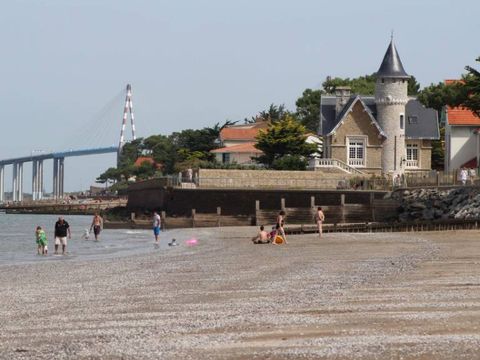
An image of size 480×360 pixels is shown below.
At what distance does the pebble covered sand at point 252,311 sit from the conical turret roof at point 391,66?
60.3 metres

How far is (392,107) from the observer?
86.6 m

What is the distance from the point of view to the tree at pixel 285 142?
91188 millimetres

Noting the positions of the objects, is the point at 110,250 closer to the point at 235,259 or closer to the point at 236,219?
the point at 235,259

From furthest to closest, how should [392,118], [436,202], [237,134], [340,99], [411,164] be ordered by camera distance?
1. [237,134]
2. [340,99]
3. [411,164]
4. [392,118]
5. [436,202]

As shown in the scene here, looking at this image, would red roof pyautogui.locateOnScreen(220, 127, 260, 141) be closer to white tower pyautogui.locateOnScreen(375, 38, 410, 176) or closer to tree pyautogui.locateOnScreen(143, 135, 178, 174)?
tree pyautogui.locateOnScreen(143, 135, 178, 174)

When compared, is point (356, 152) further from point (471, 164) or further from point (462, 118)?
point (471, 164)

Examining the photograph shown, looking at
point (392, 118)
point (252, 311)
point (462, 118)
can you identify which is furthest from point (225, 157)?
point (252, 311)

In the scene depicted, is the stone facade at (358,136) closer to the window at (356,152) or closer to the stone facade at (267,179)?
the window at (356,152)

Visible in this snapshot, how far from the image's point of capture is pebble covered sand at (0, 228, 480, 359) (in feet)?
39.2

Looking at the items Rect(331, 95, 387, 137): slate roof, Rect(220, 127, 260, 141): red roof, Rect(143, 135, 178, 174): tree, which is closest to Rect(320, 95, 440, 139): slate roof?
Rect(331, 95, 387, 137): slate roof

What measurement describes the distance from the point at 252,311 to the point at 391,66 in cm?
7259

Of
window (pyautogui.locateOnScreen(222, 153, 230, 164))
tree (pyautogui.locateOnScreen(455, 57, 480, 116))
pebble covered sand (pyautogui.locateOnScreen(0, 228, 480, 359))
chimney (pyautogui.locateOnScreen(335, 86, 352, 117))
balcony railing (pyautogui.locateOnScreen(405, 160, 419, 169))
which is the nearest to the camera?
pebble covered sand (pyautogui.locateOnScreen(0, 228, 480, 359))

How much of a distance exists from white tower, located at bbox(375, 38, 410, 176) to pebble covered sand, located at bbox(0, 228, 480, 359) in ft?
196

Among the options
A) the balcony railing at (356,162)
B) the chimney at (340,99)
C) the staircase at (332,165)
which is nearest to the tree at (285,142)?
the chimney at (340,99)
